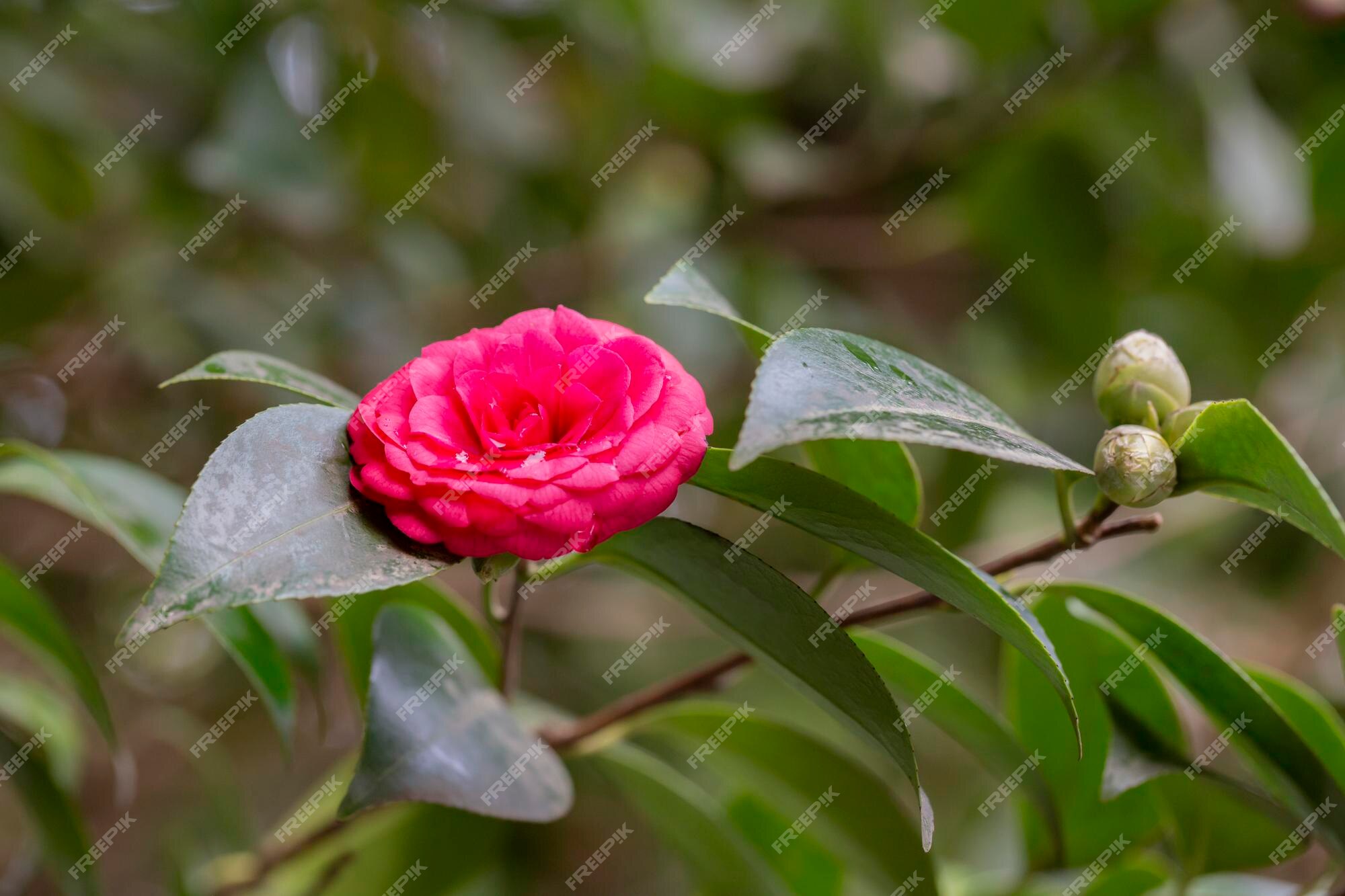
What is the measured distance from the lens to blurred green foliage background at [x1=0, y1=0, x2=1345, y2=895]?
1.43m

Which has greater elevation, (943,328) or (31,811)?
(943,328)

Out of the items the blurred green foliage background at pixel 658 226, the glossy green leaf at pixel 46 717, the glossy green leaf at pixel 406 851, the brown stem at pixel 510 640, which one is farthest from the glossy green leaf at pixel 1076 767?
the glossy green leaf at pixel 46 717

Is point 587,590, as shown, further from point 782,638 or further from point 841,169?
point 782,638

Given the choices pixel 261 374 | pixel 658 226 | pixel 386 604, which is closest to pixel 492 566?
pixel 261 374

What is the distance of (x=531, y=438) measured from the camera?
1.63 ft

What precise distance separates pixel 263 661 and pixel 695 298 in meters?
0.46

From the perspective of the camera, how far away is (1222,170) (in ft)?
4.67

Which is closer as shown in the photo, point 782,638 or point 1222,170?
point 782,638

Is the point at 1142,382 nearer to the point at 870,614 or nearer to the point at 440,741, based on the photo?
the point at 870,614

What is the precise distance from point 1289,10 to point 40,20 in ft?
5.91

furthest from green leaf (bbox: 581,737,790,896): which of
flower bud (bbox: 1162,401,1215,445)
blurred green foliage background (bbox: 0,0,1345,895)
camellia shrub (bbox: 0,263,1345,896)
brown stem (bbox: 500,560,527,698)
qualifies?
blurred green foliage background (bbox: 0,0,1345,895)

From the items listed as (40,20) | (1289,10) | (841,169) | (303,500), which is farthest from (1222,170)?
(40,20)

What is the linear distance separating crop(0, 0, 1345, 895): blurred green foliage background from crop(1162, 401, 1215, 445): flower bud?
0.89 metres

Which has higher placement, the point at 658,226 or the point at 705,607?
the point at 658,226
